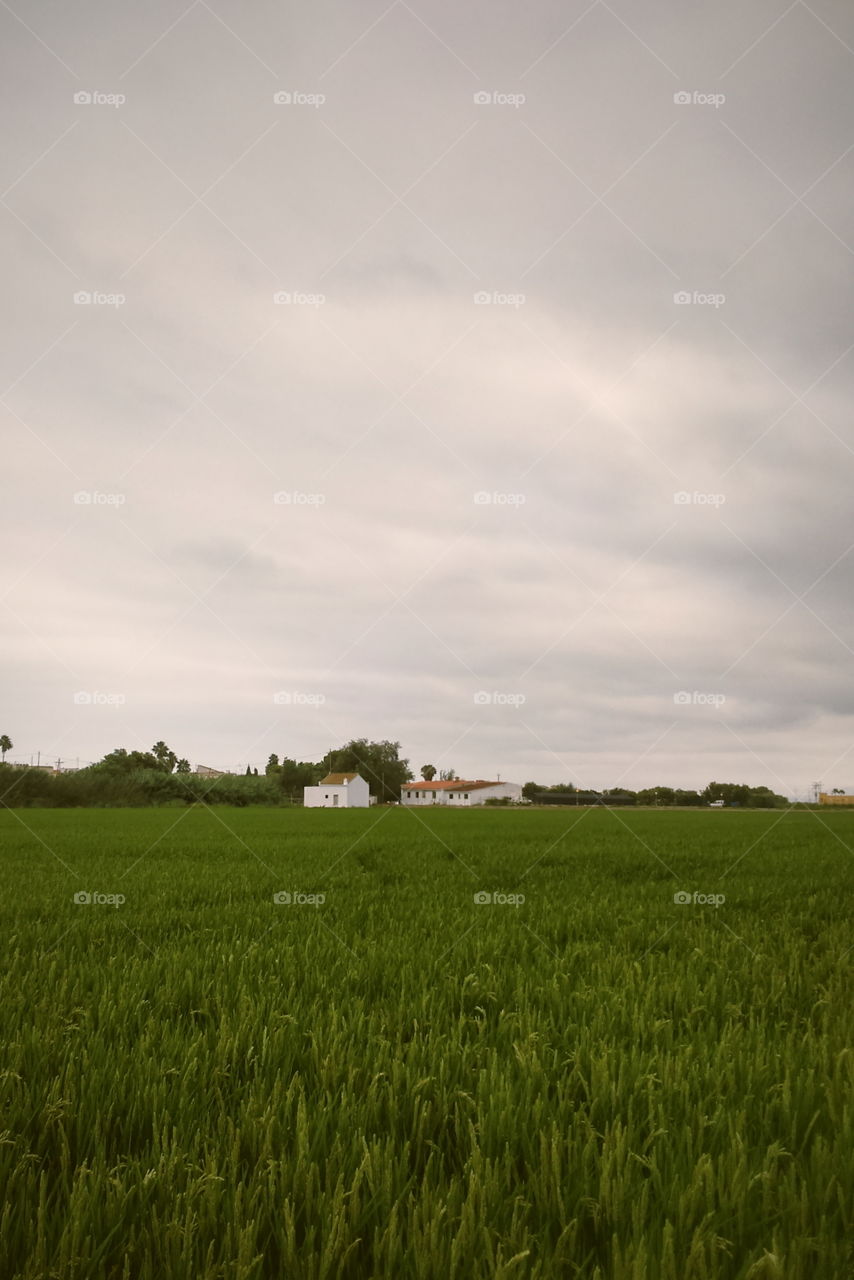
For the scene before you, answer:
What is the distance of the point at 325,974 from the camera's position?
4.82 meters

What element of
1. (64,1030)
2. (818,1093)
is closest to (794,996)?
(818,1093)

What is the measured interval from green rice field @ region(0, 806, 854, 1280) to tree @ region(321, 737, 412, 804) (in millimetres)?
90364

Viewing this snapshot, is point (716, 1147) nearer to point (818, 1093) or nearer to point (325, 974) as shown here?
point (818, 1093)

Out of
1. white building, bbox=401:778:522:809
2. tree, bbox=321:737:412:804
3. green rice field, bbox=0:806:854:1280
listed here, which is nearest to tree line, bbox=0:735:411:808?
tree, bbox=321:737:412:804

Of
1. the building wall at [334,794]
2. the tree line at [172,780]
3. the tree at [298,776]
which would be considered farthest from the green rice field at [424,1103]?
the tree at [298,776]

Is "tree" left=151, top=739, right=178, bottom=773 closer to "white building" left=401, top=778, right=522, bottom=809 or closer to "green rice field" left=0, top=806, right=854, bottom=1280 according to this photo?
"white building" left=401, top=778, right=522, bottom=809

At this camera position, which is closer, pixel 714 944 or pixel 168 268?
pixel 714 944

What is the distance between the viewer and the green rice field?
74.9 inches

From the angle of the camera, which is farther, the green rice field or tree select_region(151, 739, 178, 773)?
tree select_region(151, 739, 178, 773)

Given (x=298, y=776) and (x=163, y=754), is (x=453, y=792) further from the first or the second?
(x=163, y=754)

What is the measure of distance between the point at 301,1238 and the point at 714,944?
5111mm

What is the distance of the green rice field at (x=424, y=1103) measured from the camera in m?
1.90

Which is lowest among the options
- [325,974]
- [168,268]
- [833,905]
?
[833,905]

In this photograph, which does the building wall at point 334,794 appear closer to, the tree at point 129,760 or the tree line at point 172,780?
the tree line at point 172,780
